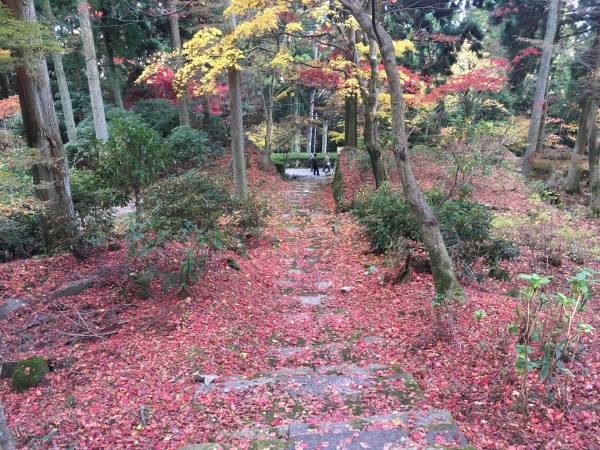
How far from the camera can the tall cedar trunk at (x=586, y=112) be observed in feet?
47.2

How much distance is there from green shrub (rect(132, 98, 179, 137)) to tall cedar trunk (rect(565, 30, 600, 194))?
17336 millimetres

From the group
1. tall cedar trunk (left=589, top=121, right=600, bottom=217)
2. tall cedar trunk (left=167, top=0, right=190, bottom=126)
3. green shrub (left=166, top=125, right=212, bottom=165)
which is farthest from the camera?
green shrub (left=166, top=125, right=212, bottom=165)

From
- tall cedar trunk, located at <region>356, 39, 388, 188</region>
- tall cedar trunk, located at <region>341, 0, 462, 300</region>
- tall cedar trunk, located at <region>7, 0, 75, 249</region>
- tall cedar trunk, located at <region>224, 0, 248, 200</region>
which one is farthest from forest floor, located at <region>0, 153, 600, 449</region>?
tall cedar trunk, located at <region>356, 39, 388, 188</region>

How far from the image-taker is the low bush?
673 cm

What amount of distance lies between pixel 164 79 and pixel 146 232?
15491 mm

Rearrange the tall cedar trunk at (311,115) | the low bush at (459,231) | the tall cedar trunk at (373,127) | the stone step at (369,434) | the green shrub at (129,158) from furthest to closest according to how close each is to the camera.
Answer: the tall cedar trunk at (311,115) → the tall cedar trunk at (373,127) → the low bush at (459,231) → the green shrub at (129,158) → the stone step at (369,434)

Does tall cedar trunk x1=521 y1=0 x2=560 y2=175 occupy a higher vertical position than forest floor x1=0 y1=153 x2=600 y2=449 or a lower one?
higher

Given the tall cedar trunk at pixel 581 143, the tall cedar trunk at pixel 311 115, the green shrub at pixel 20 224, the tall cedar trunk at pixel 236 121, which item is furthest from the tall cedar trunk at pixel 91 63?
the tall cedar trunk at pixel 581 143

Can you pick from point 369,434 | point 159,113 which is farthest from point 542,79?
point 159,113

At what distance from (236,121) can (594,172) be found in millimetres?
11659

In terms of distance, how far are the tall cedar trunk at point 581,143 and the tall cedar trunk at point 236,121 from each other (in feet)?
41.7

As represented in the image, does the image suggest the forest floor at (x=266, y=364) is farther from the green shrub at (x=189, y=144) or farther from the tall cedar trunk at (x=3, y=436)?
the green shrub at (x=189, y=144)

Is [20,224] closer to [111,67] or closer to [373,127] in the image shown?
[373,127]

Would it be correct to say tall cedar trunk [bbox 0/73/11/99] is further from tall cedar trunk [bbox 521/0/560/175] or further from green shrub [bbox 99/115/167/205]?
tall cedar trunk [bbox 521/0/560/175]
